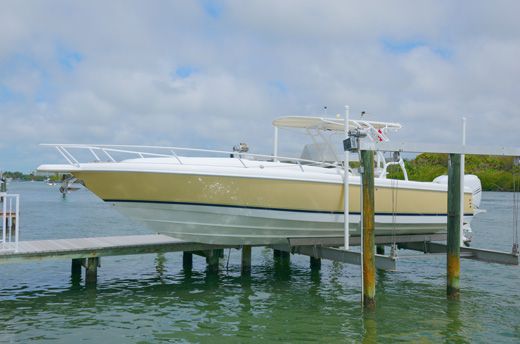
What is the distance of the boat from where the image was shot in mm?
10328

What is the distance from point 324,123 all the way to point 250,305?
14.3ft

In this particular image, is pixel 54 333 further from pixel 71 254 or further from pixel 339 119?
pixel 339 119

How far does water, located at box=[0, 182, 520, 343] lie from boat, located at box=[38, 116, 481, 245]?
1425 millimetres

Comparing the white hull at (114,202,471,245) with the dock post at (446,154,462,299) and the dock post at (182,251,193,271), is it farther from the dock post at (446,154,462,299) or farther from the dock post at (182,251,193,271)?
the dock post at (182,251,193,271)

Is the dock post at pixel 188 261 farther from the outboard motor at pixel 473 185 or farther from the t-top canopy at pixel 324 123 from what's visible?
the outboard motor at pixel 473 185

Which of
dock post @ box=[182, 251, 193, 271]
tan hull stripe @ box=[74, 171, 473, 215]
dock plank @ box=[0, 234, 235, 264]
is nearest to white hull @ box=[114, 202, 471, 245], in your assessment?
tan hull stripe @ box=[74, 171, 473, 215]

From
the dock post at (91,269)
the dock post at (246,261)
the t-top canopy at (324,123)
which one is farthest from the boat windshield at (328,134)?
the dock post at (91,269)

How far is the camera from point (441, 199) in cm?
1291

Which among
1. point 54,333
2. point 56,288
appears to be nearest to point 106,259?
point 56,288

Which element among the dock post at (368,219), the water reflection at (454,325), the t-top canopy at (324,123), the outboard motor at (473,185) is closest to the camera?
the water reflection at (454,325)

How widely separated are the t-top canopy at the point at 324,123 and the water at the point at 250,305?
3.62 m

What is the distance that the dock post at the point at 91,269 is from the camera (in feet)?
38.2

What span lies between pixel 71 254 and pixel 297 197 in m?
4.53

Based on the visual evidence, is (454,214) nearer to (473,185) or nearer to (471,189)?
(471,189)
